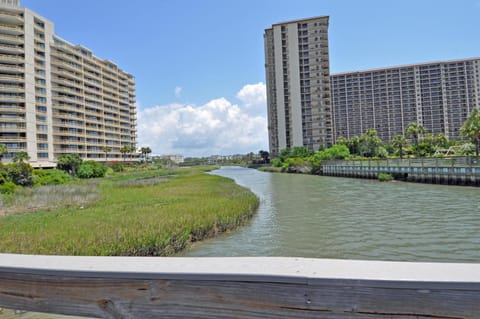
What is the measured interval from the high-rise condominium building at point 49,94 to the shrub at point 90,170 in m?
11.6

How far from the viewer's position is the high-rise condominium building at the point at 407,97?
120 metres

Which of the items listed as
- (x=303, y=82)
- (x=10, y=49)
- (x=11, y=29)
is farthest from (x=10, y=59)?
(x=303, y=82)

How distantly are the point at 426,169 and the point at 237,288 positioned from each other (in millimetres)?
41703

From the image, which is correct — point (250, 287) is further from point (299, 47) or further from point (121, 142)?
point (121, 142)

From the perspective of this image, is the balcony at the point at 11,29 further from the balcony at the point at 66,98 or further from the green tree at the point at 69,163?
the green tree at the point at 69,163

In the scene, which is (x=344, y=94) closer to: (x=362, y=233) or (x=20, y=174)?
(x=20, y=174)

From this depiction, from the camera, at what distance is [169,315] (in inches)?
52.3

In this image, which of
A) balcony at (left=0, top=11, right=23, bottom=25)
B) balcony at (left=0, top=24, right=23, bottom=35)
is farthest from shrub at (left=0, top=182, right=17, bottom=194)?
balcony at (left=0, top=11, right=23, bottom=25)

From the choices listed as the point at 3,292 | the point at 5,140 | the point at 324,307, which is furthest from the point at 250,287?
the point at 5,140

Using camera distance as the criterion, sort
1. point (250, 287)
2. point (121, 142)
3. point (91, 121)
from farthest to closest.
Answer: point (121, 142) → point (91, 121) → point (250, 287)

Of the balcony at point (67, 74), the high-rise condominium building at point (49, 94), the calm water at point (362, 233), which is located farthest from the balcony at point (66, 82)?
the calm water at point (362, 233)

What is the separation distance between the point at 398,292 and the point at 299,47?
10505 cm

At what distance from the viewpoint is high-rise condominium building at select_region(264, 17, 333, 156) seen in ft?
316

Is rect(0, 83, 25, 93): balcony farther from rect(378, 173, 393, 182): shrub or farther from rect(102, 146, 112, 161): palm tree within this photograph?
rect(378, 173, 393, 182): shrub
